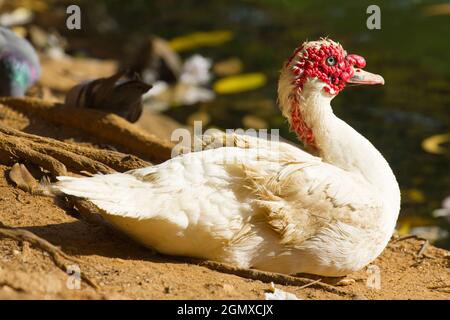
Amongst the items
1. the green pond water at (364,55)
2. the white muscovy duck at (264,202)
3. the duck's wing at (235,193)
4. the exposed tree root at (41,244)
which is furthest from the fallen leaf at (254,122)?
the exposed tree root at (41,244)

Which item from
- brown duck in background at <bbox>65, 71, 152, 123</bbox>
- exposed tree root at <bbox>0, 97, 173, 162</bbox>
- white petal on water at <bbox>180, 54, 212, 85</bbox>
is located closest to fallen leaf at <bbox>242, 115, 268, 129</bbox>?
white petal on water at <bbox>180, 54, 212, 85</bbox>

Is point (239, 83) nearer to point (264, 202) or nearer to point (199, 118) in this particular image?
point (199, 118)

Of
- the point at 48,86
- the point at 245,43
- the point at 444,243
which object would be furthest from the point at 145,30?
the point at 444,243

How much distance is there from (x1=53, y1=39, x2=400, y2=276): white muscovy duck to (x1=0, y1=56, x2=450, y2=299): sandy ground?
0.13 m

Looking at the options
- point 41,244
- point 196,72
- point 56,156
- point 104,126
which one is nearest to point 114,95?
point 104,126

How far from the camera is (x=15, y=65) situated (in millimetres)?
6781

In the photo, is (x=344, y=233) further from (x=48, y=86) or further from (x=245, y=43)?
(x=245, y=43)

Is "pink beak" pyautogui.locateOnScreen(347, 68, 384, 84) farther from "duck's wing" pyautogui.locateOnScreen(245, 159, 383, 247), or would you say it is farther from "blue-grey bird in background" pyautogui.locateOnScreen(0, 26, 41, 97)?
"blue-grey bird in background" pyautogui.locateOnScreen(0, 26, 41, 97)

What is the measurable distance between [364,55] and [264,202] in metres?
7.04

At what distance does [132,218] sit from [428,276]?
178 cm

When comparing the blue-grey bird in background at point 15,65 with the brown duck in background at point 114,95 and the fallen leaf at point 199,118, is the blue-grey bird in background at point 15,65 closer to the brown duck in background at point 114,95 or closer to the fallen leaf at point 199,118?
the brown duck in background at point 114,95

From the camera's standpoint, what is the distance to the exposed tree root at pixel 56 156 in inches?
184

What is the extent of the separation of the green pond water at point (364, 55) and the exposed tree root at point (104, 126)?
2084mm

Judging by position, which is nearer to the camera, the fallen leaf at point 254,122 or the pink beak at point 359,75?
the pink beak at point 359,75
